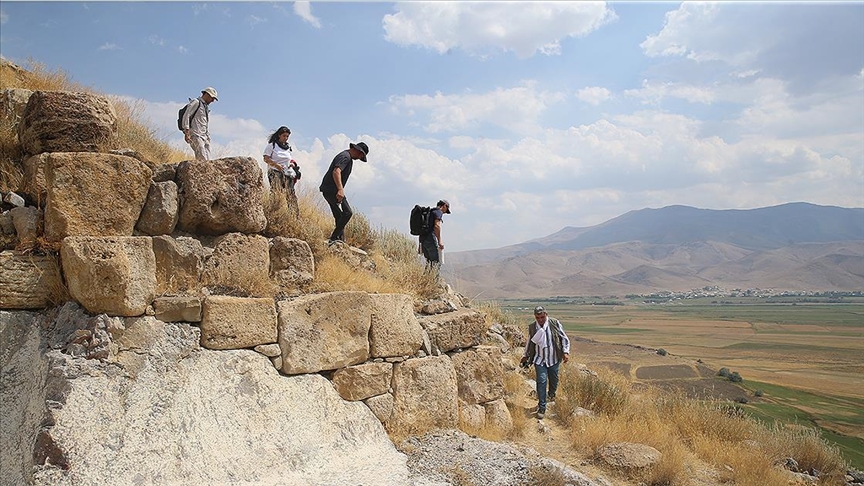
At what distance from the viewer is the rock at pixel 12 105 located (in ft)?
17.4

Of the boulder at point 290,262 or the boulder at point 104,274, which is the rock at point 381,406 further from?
the boulder at point 104,274

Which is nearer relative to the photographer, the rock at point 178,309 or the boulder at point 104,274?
the boulder at point 104,274

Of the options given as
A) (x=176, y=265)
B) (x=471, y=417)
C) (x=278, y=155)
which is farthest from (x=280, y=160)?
(x=471, y=417)

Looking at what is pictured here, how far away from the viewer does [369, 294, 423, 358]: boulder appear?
5637 mm

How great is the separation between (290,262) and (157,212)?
1447 millimetres

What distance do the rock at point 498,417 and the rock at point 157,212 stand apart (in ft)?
14.5

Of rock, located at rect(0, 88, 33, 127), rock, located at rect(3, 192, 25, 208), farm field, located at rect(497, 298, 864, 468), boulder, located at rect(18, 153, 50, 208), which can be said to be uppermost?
rock, located at rect(0, 88, 33, 127)

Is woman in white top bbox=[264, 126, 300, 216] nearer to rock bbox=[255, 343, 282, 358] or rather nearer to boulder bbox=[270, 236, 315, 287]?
boulder bbox=[270, 236, 315, 287]

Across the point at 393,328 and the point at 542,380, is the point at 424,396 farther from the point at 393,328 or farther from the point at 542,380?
the point at 542,380

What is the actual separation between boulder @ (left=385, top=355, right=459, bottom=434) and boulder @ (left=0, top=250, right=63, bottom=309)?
10.9ft

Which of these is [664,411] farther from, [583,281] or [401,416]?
[583,281]

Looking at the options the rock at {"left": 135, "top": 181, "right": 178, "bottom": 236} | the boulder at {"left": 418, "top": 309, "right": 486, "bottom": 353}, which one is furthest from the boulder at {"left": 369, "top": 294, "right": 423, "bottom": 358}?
the rock at {"left": 135, "top": 181, "right": 178, "bottom": 236}

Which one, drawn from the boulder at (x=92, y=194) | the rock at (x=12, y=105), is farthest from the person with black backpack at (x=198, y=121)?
the boulder at (x=92, y=194)

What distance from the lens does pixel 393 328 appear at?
228 inches
